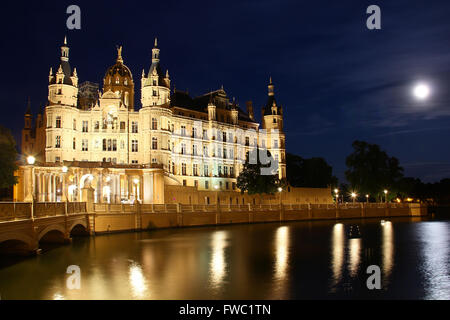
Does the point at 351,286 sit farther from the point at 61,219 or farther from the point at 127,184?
the point at 127,184

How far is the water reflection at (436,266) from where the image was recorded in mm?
20538

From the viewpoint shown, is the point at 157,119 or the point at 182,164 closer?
the point at 157,119

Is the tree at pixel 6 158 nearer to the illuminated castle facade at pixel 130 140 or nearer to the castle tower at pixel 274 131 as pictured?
the illuminated castle facade at pixel 130 140

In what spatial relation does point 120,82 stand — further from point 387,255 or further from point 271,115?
point 387,255

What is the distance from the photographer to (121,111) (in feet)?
219

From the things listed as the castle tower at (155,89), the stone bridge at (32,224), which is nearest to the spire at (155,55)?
the castle tower at (155,89)

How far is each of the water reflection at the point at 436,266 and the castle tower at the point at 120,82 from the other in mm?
47342

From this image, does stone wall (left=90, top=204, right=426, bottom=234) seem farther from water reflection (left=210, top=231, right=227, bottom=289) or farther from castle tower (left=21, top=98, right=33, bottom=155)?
castle tower (left=21, top=98, right=33, bottom=155)

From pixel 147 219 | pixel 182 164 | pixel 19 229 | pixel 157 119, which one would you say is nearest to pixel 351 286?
pixel 19 229

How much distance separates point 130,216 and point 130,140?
72.0ft

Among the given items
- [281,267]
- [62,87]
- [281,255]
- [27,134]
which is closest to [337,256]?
[281,255]

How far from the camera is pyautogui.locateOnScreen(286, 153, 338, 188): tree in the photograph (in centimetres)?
10088

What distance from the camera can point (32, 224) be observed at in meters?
25.5
